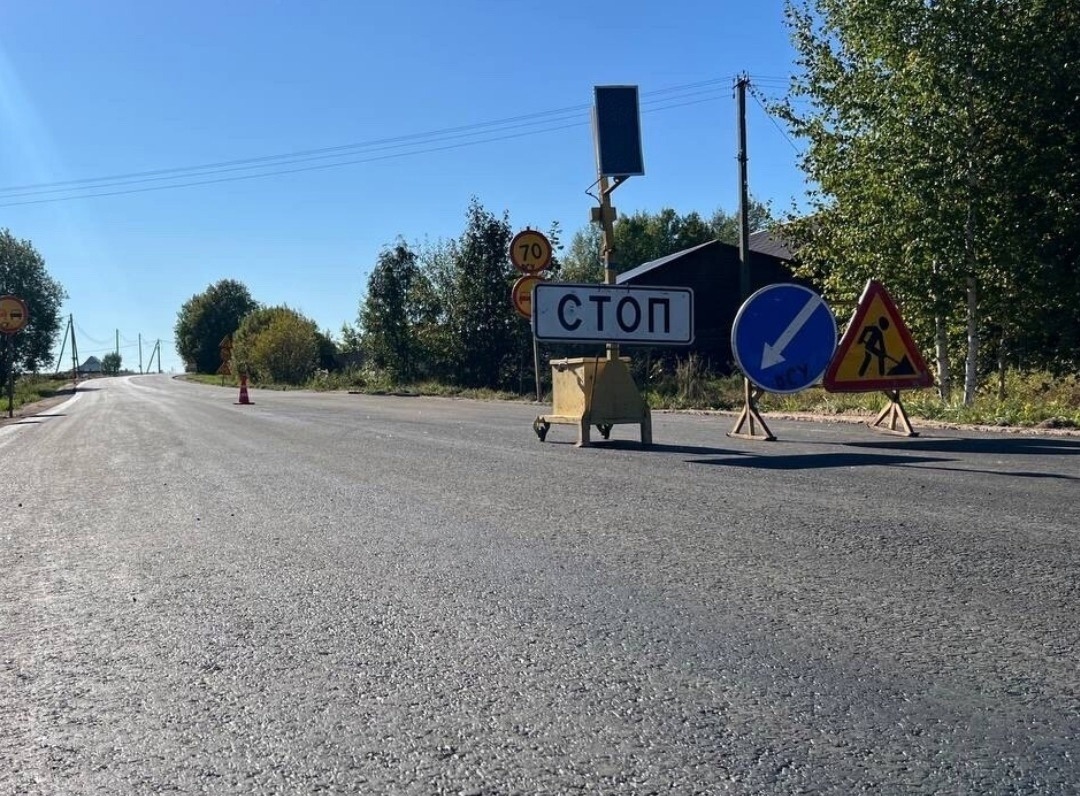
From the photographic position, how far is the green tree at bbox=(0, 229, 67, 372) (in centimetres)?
7594

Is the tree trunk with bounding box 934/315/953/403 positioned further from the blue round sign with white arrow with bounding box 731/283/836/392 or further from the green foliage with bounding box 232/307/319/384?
the green foliage with bounding box 232/307/319/384

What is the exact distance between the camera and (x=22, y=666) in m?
3.90

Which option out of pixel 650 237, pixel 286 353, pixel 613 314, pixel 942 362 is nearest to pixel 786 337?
pixel 613 314

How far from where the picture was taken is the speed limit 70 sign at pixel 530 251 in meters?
24.0

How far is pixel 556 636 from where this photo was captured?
4059 millimetres

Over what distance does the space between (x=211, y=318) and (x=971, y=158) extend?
363 feet

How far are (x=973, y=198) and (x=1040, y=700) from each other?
580 inches

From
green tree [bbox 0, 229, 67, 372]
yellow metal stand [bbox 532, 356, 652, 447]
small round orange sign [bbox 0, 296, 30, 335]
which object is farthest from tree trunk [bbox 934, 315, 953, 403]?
green tree [bbox 0, 229, 67, 372]

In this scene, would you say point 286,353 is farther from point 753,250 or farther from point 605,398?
point 605,398

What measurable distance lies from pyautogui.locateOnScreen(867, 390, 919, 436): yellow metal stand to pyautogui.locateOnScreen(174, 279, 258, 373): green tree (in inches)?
4347

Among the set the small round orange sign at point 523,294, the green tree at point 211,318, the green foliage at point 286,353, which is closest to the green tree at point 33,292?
the green foliage at point 286,353

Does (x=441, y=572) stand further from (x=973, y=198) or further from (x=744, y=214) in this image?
(x=744, y=214)

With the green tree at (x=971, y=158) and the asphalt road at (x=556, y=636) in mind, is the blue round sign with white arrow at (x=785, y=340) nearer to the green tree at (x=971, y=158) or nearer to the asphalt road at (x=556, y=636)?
the asphalt road at (x=556, y=636)

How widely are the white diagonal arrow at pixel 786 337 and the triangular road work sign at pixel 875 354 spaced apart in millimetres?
628
